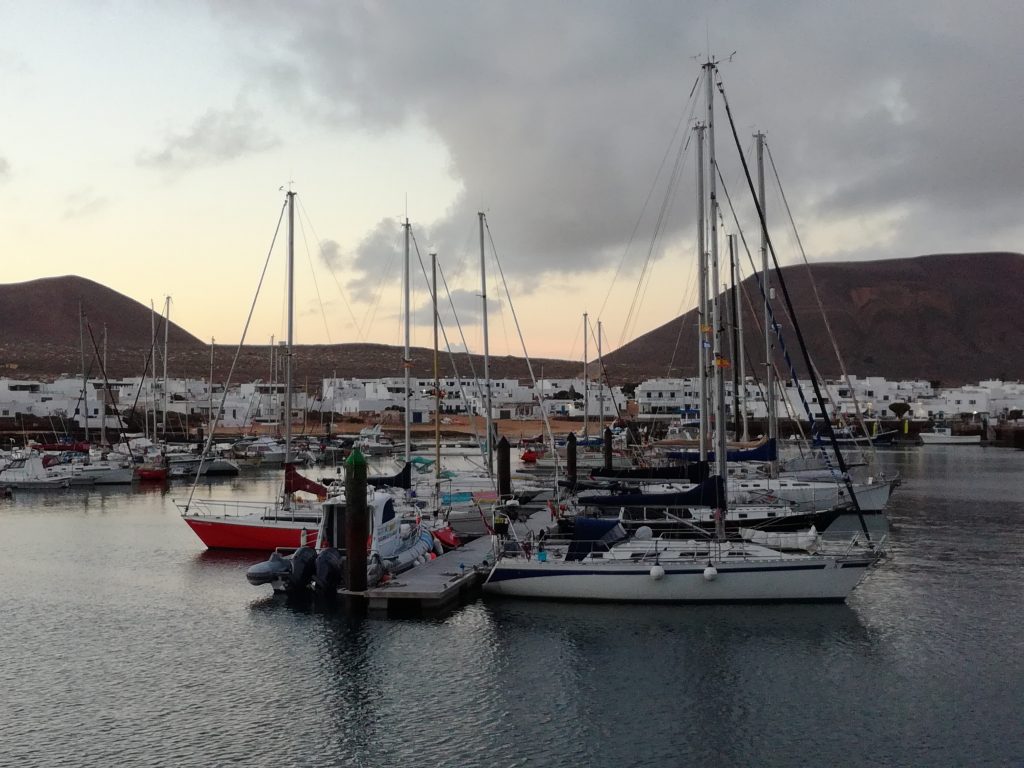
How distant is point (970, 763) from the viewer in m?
15.3

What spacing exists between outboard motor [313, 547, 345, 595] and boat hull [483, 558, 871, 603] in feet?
20.1

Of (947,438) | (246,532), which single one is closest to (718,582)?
(246,532)

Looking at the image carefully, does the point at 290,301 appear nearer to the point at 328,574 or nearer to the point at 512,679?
the point at 328,574

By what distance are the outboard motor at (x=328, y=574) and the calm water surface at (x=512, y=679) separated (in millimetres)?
1086

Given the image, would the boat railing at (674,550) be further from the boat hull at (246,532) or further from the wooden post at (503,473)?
the wooden post at (503,473)

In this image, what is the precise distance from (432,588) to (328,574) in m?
3.23

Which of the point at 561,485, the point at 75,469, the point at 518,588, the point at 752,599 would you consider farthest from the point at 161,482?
the point at 752,599

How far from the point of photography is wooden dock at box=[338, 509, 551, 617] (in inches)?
977

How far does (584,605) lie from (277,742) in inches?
416

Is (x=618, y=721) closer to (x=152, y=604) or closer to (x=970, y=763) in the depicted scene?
(x=970, y=763)

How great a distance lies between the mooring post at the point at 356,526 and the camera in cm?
2478

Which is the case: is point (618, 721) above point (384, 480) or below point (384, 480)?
below

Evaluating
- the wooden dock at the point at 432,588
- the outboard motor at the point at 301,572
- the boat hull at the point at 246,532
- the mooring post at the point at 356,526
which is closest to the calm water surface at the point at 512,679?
the wooden dock at the point at 432,588

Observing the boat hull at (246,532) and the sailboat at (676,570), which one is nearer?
the sailboat at (676,570)
